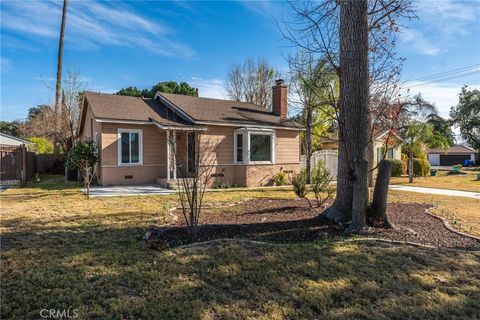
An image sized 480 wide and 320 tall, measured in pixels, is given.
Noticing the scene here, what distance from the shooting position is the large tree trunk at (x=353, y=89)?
19.6 ft

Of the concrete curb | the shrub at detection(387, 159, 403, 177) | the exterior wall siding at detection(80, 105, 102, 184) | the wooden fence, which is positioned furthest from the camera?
the shrub at detection(387, 159, 403, 177)

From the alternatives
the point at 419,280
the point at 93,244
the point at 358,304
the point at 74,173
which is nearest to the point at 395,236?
the point at 419,280

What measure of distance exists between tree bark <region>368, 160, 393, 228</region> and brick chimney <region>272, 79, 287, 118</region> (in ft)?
45.6

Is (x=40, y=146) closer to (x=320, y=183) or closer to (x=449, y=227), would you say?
(x=320, y=183)

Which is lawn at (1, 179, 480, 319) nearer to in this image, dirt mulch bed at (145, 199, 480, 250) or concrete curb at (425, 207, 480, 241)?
dirt mulch bed at (145, 199, 480, 250)

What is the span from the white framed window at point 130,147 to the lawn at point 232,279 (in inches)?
357

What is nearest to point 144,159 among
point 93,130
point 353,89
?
point 93,130

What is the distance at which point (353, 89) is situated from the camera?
19.8 ft

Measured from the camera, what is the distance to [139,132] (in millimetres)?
14750

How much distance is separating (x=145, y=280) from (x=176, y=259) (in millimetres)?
665

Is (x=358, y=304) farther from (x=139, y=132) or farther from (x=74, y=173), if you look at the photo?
(x=74, y=173)

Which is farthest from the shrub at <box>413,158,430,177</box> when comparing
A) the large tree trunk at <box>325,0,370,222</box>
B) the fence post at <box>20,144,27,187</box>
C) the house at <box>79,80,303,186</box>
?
the fence post at <box>20,144,27,187</box>

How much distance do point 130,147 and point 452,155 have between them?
57318 mm

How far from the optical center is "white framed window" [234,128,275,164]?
631 inches
